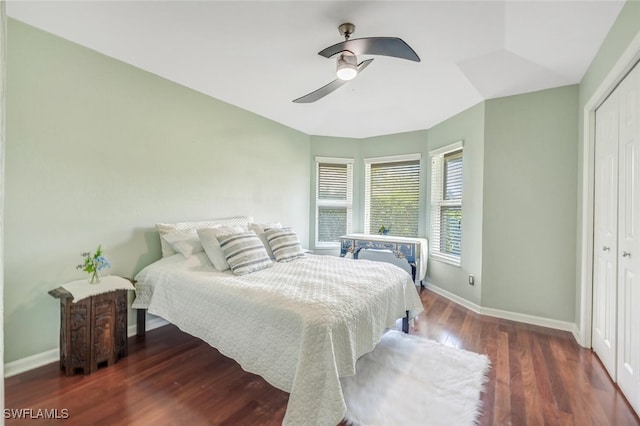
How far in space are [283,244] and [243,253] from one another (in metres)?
0.60

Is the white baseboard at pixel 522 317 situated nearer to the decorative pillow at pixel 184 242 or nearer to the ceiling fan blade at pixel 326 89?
the ceiling fan blade at pixel 326 89

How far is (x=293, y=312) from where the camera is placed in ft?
5.42

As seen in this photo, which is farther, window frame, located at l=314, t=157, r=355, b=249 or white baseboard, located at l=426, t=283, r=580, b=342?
window frame, located at l=314, t=157, r=355, b=249

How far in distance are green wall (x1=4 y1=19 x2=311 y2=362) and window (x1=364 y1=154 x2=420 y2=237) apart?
94.4 inches

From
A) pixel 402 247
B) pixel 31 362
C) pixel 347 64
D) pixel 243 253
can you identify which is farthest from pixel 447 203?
pixel 31 362

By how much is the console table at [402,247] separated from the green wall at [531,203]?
0.83m

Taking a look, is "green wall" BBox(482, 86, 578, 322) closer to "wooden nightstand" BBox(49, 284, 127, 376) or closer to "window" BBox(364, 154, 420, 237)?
"window" BBox(364, 154, 420, 237)

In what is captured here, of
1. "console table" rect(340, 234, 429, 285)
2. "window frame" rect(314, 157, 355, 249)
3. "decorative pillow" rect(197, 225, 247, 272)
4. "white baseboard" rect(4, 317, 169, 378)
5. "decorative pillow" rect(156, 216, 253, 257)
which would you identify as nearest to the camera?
"white baseboard" rect(4, 317, 169, 378)

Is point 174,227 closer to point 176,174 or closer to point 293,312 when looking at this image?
point 176,174

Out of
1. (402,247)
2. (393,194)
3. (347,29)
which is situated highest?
(347,29)

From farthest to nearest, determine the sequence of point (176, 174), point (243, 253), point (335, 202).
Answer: point (335, 202) < point (176, 174) < point (243, 253)

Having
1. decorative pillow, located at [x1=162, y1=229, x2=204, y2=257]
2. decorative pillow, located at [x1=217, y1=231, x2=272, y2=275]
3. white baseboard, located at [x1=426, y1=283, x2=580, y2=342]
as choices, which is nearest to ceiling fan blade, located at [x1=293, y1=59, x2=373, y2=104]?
decorative pillow, located at [x1=217, y1=231, x2=272, y2=275]

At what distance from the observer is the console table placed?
12.7 feet

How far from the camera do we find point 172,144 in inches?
117
